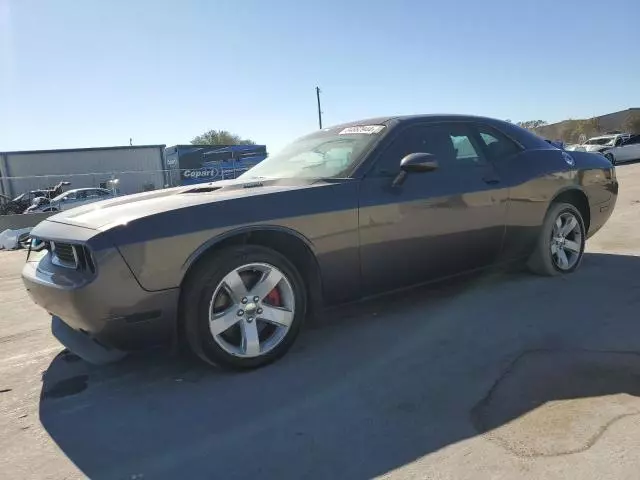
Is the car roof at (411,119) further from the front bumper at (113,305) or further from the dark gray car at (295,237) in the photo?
the front bumper at (113,305)

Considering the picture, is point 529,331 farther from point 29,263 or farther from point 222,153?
point 222,153

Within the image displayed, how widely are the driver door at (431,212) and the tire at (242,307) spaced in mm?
600

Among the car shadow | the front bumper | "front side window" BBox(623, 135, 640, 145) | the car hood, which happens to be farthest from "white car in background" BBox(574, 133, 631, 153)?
the front bumper

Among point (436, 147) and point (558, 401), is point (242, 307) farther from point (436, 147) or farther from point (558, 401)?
point (436, 147)

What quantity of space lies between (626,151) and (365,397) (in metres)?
31.0

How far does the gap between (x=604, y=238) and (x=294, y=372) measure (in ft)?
17.1

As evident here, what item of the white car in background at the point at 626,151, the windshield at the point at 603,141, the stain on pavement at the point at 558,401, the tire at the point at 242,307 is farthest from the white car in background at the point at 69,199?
the windshield at the point at 603,141

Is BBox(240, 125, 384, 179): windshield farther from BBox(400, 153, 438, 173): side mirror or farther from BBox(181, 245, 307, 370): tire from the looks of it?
BBox(181, 245, 307, 370): tire

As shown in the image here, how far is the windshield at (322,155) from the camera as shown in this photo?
3637mm

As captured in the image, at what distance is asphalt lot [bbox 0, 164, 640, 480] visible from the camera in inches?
84.7

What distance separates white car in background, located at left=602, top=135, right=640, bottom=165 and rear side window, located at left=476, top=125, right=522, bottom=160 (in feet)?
88.4

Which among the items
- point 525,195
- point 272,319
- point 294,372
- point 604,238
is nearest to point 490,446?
point 294,372

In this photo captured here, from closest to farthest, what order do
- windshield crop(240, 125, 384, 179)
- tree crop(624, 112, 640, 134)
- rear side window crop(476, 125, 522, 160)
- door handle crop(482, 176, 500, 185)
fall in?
windshield crop(240, 125, 384, 179), door handle crop(482, 176, 500, 185), rear side window crop(476, 125, 522, 160), tree crop(624, 112, 640, 134)

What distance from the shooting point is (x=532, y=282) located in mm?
4641
